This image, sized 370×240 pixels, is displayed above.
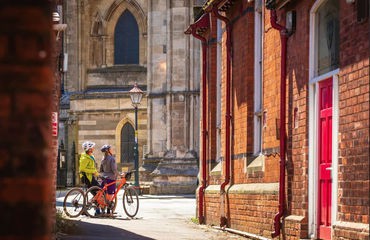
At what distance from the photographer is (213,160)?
19.5 metres

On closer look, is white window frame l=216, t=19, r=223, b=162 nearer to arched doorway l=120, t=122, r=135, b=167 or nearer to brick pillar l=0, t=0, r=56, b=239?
brick pillar l=0, t=0, r=56, b=239

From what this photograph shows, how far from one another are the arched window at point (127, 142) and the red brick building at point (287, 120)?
33227 millimetres

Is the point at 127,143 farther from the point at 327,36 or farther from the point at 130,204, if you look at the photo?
the point at 327,36

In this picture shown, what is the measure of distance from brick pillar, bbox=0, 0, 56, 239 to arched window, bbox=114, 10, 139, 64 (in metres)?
52.2

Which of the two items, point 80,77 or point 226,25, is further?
point 80,77

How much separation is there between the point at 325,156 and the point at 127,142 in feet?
139

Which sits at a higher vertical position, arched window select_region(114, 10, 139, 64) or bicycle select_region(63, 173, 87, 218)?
arched window select_region(114, 10, 139, 64)

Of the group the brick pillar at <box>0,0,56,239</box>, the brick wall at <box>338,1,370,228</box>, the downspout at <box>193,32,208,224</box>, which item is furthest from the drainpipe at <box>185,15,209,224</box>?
the brick pillar at <box>0,0,56,239</box>

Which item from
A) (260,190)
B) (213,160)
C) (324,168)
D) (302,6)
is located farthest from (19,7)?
(213,160)

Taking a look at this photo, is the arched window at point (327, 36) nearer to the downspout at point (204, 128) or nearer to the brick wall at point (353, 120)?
the brick wall at point (353, 120)

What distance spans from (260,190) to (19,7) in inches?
485

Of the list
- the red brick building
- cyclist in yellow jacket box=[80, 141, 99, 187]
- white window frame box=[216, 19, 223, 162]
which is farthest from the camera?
cyclist in yellow jacket box=[80, 141, 99, 187]

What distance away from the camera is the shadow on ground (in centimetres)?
1396

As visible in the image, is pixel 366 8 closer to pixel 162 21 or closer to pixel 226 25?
pixel 226 25
